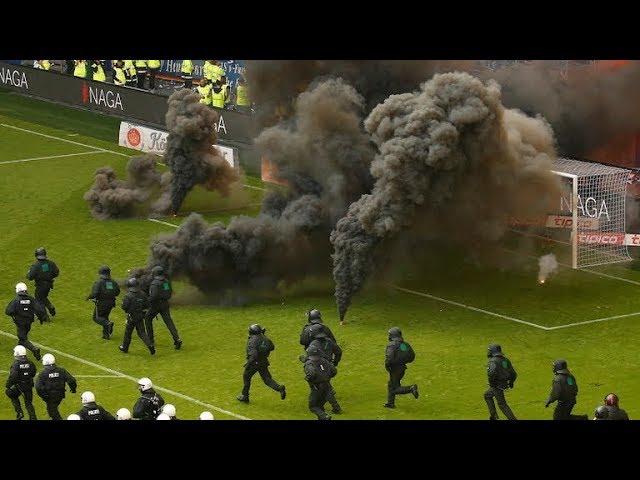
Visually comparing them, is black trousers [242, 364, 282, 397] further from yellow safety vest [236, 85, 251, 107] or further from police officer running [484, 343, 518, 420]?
yellow safety vest [236, 85, 251, 107]

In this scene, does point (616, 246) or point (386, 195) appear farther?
point (616, 246)

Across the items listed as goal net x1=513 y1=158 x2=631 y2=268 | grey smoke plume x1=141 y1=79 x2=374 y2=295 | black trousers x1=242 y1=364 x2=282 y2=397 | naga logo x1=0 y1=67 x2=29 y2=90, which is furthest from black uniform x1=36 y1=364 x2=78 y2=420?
naga logo x1=0 y1=67 x2=29 y2=90

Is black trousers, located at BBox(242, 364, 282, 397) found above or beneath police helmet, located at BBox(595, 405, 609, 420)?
beneath

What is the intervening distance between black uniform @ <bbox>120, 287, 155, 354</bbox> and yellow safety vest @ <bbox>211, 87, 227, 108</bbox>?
2085 centimetres

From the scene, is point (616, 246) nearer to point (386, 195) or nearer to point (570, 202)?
point (570, 202)

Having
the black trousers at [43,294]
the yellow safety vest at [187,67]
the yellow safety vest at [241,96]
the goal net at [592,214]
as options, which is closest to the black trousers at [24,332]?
the black trousers at [43,294]

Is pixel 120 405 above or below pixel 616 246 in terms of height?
below

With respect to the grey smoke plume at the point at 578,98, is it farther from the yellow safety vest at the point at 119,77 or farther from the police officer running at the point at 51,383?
the yellow safety vest at the point at 119,77

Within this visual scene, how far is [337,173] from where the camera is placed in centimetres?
3731

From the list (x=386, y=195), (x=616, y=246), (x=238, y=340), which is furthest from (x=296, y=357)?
(x=616, y=246)

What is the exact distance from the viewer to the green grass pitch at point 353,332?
31172 mm

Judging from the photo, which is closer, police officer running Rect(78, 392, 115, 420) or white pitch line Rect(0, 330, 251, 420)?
police officer running Rect(78, 392, 115, 420)

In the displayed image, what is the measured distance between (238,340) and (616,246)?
1001cm

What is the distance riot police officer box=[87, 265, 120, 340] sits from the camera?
3462 centimetres
